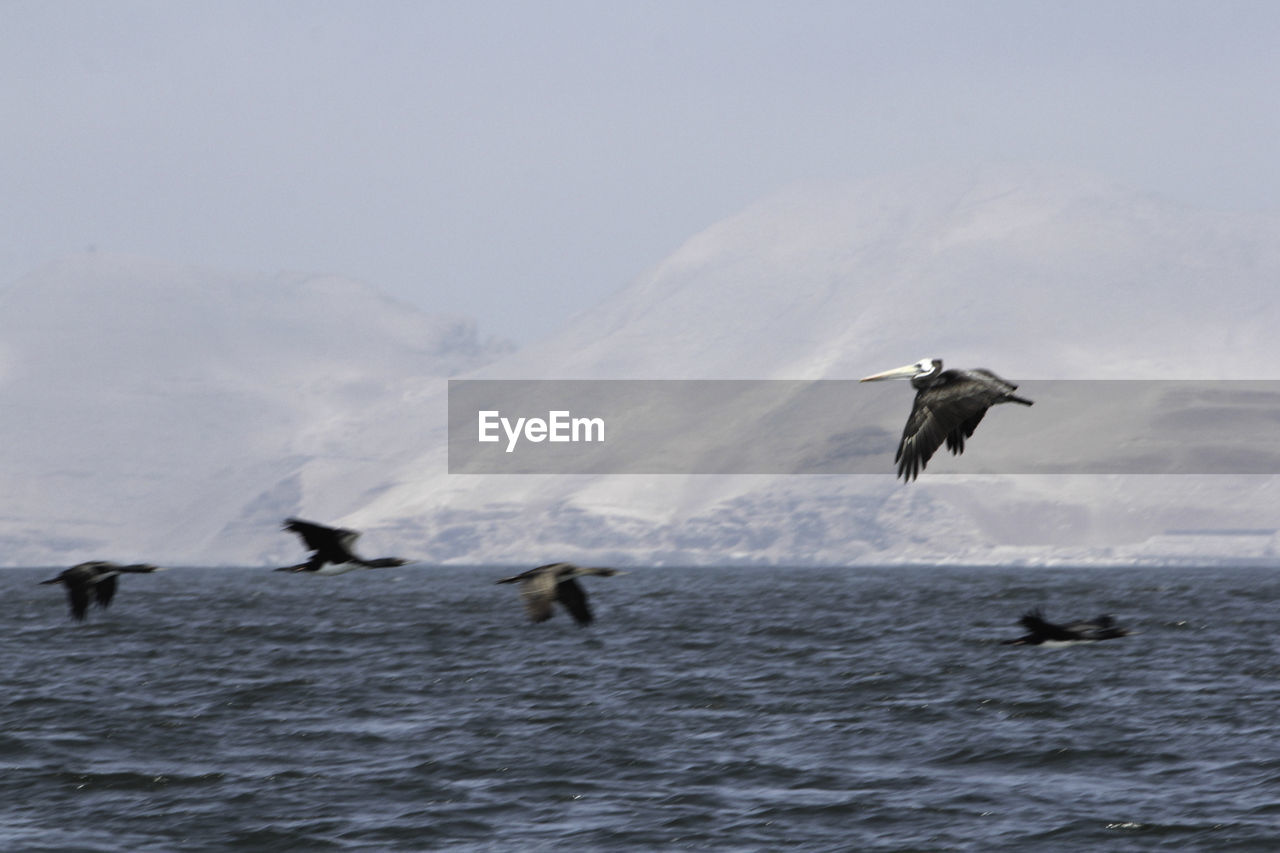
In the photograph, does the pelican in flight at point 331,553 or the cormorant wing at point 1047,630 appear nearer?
the pelican in flight at point 331,553

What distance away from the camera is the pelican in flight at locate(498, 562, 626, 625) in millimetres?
22297

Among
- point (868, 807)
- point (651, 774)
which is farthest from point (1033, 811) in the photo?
point (651, 774)

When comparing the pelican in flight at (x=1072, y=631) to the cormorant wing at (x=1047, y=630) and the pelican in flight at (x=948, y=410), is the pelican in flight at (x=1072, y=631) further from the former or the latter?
the pelican in flight at (x=948, y=410)

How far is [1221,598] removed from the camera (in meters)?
92.2

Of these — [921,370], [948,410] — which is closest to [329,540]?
[921,370]

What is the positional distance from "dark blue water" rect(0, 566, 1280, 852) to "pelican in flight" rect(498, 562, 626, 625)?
2218mm

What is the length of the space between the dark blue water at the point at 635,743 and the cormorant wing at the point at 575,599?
2029 millimetres

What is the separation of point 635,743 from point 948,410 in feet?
33.2

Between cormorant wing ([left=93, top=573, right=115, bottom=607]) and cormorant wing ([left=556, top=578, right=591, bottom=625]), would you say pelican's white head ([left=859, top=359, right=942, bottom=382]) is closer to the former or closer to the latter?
cormorant wing ([left=556, top=578, right=591, bottom=625])

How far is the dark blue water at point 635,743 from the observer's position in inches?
835

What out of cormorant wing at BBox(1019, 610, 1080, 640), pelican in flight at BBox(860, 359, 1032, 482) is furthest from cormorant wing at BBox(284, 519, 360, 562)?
cormorant wing at BBox(1019, 610, 1080, 640)

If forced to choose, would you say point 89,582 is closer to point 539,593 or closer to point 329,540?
point 329,540

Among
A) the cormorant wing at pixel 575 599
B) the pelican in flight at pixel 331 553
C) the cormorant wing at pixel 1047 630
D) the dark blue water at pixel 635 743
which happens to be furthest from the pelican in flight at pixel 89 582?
the cormorant wing at pixel 1047 630

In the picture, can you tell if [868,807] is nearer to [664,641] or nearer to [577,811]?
[577,811]
